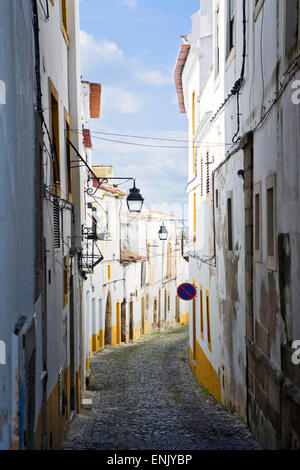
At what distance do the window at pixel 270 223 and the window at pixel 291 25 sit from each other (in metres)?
1.70

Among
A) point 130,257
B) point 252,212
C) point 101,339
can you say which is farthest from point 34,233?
point 130,257

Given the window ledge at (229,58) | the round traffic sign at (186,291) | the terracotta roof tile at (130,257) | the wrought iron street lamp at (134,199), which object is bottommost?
the round traffic sign at (186,291)

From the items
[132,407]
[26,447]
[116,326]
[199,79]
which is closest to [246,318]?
[132,407]

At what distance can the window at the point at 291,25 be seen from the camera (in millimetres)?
7049

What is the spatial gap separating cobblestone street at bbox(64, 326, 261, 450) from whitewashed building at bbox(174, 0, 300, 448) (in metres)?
0.45

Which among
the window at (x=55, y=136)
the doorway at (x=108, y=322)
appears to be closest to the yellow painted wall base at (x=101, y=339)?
the doorway at (x=108, y=322)

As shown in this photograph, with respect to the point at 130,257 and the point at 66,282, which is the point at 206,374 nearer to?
the point at 66,282

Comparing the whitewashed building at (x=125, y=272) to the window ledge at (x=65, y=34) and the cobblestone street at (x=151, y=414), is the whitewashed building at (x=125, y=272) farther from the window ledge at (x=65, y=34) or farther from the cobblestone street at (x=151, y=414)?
the window ledge at (x=65, y=34)

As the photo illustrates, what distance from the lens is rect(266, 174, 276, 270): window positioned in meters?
8.33

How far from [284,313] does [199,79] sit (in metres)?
12.4

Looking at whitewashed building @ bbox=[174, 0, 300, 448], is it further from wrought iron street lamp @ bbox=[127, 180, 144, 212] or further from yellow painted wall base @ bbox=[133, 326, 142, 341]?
yellow painted wall base @ bbox=[133, 326, 142, 341]

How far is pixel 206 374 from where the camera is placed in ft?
56.5

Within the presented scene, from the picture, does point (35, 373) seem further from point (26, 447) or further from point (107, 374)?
point (107, 374)

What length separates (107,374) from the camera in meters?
20.0
